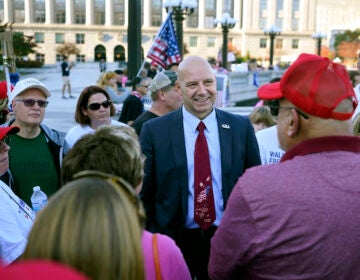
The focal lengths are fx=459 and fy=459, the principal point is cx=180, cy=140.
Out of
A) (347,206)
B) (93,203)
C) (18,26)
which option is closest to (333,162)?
(347,206)

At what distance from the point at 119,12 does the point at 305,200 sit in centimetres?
7467

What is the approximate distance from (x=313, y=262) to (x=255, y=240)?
0.22m

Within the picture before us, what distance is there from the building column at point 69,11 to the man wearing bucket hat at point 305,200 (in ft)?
243

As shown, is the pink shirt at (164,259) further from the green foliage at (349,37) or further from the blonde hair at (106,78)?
the green foliage at (349,37)

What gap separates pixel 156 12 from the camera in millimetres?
74375

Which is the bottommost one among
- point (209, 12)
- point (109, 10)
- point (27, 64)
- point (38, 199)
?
point (38, 199)

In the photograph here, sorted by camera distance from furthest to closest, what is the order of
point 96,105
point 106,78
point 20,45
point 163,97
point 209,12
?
point 209,12
point 20,45
point 106,78
point 163,97
point 96,105

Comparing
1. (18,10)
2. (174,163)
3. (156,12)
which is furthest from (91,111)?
(156,12)

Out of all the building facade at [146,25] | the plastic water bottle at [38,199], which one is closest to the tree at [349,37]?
the building facade at [146,25]

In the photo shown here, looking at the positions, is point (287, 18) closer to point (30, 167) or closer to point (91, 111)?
point (91, 111)

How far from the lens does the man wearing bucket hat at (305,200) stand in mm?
1631

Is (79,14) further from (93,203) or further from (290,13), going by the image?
(93,203)

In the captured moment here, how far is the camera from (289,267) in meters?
1.68

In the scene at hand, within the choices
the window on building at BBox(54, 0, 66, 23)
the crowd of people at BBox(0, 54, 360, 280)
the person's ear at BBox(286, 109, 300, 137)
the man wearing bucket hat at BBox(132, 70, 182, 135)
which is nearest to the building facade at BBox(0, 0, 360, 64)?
the window on building at BBox(54, 0, 66, 23)
